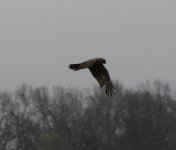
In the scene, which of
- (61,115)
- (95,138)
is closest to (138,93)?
(61,115)

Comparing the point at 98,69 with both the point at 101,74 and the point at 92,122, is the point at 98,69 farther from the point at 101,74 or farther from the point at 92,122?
the point at 92,122

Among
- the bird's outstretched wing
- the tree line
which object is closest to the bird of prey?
the bird's outstretched wing

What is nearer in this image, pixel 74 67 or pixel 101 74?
pixel 74 67

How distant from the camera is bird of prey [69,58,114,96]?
17830 millimetres

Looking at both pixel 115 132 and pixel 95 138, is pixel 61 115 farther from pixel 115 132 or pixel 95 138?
pixel 95 138

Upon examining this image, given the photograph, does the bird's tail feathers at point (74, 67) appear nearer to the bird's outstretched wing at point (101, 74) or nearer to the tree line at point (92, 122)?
the bird's outstretched wing at point (101, 74)

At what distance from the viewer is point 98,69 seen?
18516 mm

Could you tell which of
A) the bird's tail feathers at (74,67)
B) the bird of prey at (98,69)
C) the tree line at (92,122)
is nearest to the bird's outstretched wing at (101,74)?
the bird of prey at (98,69)

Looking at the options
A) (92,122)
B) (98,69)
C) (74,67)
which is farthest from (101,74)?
(92,122)

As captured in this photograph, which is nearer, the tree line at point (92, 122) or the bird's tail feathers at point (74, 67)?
the bird's tail feathers at point (74, 67)

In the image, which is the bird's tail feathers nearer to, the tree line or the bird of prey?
the bird of prey

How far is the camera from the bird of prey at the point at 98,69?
58.5ft

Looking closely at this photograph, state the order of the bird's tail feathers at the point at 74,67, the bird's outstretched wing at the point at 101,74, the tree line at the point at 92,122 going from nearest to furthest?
the bird's tail feathers at the point at 74,67 → the bird's outstretched wing at the point at 101,74 → the tree line at the point at 92,122

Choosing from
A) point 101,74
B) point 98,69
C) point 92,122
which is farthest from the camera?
point 92,122
